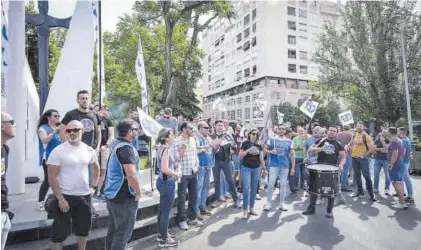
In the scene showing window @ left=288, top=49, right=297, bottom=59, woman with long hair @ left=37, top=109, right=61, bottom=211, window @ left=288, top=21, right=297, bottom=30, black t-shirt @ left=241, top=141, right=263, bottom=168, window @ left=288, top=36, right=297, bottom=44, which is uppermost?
window @ left=288, top=21, right=297, bottom=30

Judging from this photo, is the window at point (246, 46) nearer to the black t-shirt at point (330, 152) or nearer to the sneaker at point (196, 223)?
the black t-shirt at point (330, 152)

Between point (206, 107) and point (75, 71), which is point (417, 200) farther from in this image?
point (206, 107)

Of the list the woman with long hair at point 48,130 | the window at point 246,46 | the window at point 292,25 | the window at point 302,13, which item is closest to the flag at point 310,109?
the woman with long hair at point 48,130

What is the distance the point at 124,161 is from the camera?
4016 millimetres

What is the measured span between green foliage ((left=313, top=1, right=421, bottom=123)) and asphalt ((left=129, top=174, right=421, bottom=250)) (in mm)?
17451

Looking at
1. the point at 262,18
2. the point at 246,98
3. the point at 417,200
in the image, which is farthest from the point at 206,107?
the point at 417,200

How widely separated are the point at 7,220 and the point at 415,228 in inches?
260

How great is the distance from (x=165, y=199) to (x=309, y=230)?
284 cm

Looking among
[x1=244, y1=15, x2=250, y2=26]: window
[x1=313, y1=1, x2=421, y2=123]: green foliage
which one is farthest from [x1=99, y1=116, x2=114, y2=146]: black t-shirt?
[x1=244, y1=15, x2=250, y2=26]: window

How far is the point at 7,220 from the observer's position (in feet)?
10.7

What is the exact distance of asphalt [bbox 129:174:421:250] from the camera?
5.43m

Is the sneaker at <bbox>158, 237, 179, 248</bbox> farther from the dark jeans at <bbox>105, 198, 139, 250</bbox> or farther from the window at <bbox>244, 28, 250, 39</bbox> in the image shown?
the window at <bbox>244, 28, 250, 39</bbox>

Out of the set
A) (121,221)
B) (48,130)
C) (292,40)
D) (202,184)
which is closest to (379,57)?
(202,184)

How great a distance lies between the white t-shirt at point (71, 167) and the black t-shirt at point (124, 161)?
395 millimetres
